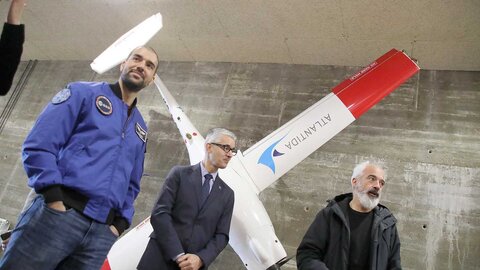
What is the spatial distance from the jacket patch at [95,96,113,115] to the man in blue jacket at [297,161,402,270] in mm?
1424

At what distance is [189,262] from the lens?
202 centimetres

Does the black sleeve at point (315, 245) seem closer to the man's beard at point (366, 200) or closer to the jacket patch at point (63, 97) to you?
the man's beard at point (366, 200)

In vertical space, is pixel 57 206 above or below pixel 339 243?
below

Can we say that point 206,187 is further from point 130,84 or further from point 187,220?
point 130,84

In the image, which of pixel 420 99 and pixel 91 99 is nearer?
pixel 91 99

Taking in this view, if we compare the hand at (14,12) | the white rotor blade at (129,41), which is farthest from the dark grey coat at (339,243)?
the white rotor blade at (129,41)

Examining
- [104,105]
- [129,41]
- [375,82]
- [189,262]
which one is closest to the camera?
[104,105]

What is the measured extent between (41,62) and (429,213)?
7.46 m

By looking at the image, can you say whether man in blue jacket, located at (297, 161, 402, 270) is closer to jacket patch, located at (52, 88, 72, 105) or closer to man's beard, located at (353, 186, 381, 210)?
man's beard, located at (353, 186, 381, 210)

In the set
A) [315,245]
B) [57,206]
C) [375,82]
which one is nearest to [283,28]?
[375,82]

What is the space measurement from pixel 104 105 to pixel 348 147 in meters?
3.63

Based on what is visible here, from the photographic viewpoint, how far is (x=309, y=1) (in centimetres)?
446

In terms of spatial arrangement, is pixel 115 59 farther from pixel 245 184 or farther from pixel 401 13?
pixel 401 13

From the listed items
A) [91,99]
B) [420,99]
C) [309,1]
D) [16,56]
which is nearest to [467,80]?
[420,99]
